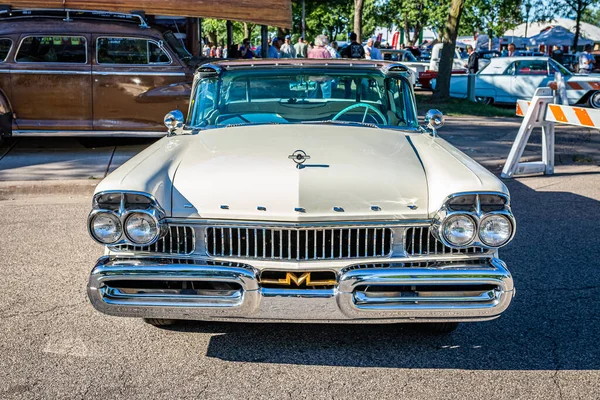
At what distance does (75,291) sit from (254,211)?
2.01 m

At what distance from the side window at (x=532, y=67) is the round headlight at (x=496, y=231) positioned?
16.4 m

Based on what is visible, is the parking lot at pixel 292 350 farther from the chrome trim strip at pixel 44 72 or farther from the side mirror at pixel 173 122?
the chrome trim strip at pixel 44 72

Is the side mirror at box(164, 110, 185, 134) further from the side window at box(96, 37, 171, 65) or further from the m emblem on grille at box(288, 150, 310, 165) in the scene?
the side window at box(96, 37, 171, 65)

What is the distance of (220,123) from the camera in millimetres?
5012

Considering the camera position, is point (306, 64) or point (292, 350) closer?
point (292, 350)

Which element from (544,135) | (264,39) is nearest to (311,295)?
(544,135)

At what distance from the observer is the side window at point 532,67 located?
62.1 ft

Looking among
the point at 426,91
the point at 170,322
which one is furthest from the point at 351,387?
the point at 426,91

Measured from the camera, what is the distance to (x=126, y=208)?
3658 millimetres

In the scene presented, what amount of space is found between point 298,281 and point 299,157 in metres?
0.70

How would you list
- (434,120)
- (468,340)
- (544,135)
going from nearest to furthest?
(468,340)
(434,120)
(544,135)

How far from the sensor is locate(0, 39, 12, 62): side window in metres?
10.3

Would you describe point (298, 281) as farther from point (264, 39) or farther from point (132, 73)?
point (264, 39)

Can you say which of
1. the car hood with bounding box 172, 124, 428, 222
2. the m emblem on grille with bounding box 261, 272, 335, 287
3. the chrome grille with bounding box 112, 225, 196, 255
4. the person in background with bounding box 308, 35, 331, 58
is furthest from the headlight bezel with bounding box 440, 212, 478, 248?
the person in background with bounding box 308, 35, 331, 58
